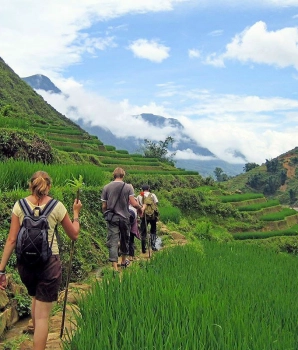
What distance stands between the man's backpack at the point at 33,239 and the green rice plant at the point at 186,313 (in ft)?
2.19

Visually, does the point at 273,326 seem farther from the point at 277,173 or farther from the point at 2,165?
the point at 277,173

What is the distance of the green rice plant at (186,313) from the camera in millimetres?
3207

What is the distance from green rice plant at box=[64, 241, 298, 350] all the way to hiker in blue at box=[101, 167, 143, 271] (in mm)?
985

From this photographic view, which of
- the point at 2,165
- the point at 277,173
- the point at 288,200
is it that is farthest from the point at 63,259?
the point at 277,173

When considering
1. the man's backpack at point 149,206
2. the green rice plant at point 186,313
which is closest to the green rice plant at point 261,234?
the man's backpack at point 149,206

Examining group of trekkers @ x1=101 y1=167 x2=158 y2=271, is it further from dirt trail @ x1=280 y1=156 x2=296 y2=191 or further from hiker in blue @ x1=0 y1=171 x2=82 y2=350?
dirt trail @ x1=280 y1=156 x2=296 y2=191

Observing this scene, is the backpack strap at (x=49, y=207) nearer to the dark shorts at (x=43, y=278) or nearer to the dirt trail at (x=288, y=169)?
the dark shorts at (x=43, y=278)

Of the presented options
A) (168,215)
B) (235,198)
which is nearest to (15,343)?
(168,215)

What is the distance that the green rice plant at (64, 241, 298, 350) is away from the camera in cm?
321

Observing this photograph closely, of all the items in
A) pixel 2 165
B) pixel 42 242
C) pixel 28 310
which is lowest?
pixel 28 310

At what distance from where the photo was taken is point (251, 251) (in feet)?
37.0

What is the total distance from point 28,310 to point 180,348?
303 cm

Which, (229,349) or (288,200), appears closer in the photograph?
(229,349)

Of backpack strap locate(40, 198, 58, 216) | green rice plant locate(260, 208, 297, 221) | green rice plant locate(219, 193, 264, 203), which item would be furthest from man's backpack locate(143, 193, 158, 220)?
green rice plant locate(219, 193, 264, 203)
